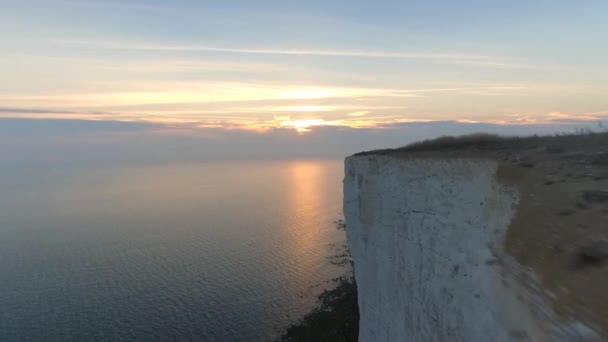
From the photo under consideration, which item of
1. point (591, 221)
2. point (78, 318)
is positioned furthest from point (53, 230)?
point (591, 221)

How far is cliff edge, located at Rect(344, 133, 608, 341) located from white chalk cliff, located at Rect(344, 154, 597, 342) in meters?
0.04

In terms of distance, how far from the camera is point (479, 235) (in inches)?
420

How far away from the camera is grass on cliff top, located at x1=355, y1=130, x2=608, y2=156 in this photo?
1475 centimetres

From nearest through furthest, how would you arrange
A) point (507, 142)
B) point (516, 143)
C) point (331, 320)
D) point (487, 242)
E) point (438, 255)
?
point (487, 242) → point (438, 255) → point (516, 143) → point (507, 142) → point (331, 320)

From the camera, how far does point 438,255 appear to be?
12.9 metres

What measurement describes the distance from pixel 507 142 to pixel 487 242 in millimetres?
10456

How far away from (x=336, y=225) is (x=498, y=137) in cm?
4196

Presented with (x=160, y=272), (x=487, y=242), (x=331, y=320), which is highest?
(x=487, y=242)

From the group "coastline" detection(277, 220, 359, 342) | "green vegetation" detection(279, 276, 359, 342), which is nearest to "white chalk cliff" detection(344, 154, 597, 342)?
"green vegetation" detection(279, 276, 359, 342)

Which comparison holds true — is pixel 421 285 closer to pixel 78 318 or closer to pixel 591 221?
pixel 591 221

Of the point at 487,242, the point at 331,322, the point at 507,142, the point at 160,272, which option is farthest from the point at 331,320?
the point at 487,242

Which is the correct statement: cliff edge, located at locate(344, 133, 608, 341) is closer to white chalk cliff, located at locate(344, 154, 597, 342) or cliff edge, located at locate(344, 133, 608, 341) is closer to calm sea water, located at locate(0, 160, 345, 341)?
white chalk cliff, located at locate(344, 154, 597, 342)

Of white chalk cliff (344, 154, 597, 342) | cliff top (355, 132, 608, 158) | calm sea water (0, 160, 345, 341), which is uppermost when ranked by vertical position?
cliff top (355, 132, 608, 158)

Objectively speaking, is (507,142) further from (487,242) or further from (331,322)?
(331,322)
